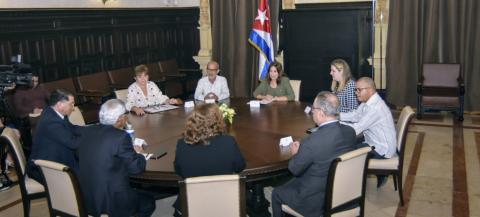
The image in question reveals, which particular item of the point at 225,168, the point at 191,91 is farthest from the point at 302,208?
the point at 191,91

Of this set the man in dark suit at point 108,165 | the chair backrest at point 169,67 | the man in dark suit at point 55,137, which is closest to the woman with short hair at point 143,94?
the man in dark suit at point 55,137

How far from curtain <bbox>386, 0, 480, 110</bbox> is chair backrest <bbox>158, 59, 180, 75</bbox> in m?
3.79

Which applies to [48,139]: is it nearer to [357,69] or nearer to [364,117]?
[364,117]

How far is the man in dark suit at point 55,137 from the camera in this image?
384 cm

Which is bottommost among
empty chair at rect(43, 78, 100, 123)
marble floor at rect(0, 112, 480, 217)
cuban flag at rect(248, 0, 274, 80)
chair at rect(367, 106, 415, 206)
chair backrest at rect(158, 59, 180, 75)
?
marble floor at rect(0, 112, 480, 217)

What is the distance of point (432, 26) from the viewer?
7871 millimetres

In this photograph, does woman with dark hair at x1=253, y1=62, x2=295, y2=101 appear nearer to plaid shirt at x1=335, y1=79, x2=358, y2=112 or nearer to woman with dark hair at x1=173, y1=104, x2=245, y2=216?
plaid shirt at x1=335, y1=79, x2=358, y2=112

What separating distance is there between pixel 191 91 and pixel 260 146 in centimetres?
599

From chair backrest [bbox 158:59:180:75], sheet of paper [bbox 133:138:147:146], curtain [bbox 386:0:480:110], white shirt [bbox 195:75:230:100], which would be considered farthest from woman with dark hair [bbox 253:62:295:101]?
chair backrest [bbox 158:59:180:75]

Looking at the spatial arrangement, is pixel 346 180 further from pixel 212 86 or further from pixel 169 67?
pixel 169 67

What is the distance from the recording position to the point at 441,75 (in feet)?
25.4

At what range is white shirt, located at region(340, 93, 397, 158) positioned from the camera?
14.1 feet

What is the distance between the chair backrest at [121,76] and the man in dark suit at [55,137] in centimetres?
380

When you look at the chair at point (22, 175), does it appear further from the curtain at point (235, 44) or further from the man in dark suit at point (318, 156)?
the curtain at point (235, 44)
